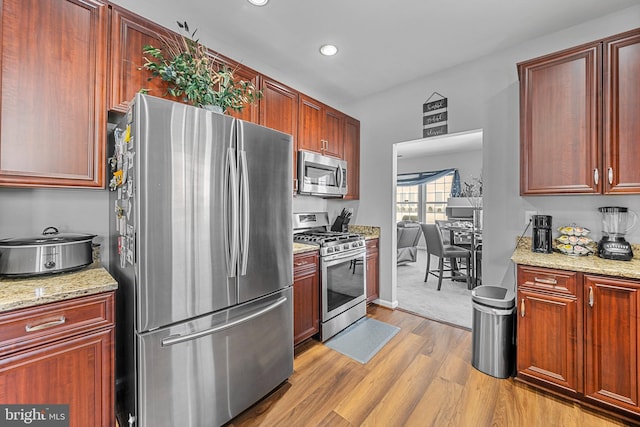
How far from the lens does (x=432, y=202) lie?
7945mm

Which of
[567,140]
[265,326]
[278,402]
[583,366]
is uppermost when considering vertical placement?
[567,140]

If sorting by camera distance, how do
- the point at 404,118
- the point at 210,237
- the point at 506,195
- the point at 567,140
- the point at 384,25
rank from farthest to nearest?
the point at 404,118
the point at 506,195
the point at 384,25
the point at 567,140
the point at 210,237

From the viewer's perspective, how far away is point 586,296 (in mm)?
1766

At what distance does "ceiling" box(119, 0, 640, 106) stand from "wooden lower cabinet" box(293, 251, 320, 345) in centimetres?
194

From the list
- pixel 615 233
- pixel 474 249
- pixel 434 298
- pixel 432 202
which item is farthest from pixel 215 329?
pixel 432 202

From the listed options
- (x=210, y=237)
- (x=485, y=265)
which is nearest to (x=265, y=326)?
(x=210, y=237)

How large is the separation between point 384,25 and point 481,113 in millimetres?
1316

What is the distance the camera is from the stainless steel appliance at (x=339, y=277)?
2645 millimetres

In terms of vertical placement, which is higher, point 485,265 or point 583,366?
point 485,265

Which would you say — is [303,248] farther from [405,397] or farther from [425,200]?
[425,200]

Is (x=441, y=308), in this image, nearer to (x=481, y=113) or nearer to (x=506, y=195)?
(x=506, y=195)

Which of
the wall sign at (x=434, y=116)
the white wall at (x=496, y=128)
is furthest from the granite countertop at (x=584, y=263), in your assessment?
the wall sign at (x=434, y=116)

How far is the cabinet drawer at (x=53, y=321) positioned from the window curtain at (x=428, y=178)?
299 inches

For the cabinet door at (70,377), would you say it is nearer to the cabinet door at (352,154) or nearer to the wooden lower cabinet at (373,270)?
the wooden lower cabinet at (373,270)
